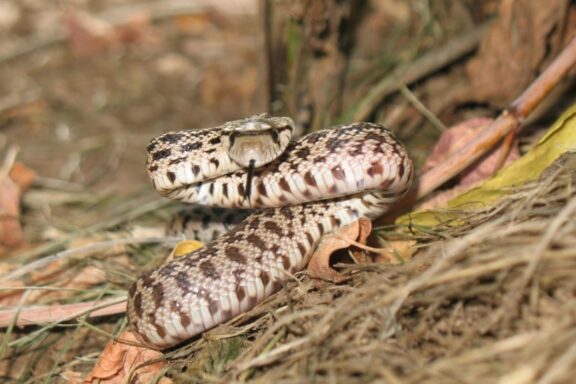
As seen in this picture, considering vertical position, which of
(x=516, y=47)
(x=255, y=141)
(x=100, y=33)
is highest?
Result: (x=100, y=33)

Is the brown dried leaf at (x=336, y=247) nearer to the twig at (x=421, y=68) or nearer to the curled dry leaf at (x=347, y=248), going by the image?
the curled dry leaf at (x=347, y=248)

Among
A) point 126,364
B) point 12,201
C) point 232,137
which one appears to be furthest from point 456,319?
point 12,201

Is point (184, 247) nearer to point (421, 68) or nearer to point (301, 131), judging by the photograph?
point (301, 131)

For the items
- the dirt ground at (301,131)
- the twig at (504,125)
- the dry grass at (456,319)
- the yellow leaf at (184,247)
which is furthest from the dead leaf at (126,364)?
the twig at (504,125)

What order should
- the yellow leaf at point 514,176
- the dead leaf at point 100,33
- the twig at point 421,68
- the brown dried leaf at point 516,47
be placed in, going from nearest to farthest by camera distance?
the yellow leaf at point 514,176
the brown dried leaf at point 516,47
the twig at point 421,68
the dead leaf at point 100,33

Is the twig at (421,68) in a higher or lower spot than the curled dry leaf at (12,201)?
lower

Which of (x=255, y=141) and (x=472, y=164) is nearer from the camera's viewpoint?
(x=255, y=141)
